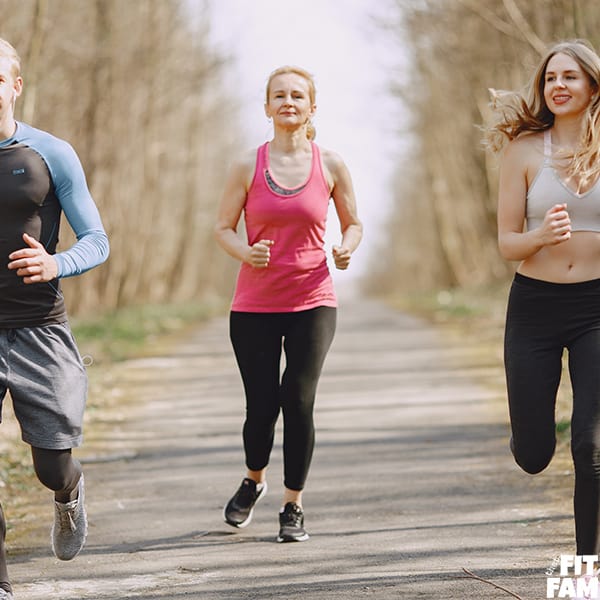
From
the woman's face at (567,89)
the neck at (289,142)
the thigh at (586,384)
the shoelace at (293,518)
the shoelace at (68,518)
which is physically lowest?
the shoelace at (293,518)

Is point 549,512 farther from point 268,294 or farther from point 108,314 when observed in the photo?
point 108,314

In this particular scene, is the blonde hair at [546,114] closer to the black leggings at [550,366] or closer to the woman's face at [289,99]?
the black leggings at [550,366]

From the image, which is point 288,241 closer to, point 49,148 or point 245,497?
point 245,497

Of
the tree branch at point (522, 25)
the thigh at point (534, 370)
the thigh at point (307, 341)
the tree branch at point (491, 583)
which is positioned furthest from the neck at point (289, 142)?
the tree branch at point (522, 25)

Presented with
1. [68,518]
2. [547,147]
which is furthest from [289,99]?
[68,518]

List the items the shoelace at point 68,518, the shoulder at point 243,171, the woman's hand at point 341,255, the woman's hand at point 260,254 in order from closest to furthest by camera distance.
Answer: the shoelace at point 68,518 → the woman's hand at point 260,254 → the woman's hand at point 341,255 → the shoulder at point 243,171

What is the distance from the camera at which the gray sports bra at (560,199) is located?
473 cm

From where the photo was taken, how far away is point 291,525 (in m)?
5.85

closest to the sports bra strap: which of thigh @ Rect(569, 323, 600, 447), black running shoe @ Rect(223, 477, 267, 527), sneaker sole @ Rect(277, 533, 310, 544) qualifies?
thigh @ Rect(569, 323, 600, 447)

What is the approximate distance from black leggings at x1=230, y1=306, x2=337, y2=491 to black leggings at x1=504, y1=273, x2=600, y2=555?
116 cm

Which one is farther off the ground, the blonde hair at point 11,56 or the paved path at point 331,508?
the blonde hair at point 11,56

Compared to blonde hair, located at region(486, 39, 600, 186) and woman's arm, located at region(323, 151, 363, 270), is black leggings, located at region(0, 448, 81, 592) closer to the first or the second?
woman's arm, located at region(323, 151, 363, 270)

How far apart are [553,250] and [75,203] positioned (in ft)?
6.17

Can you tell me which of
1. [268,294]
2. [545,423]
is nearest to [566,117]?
[545,423]
